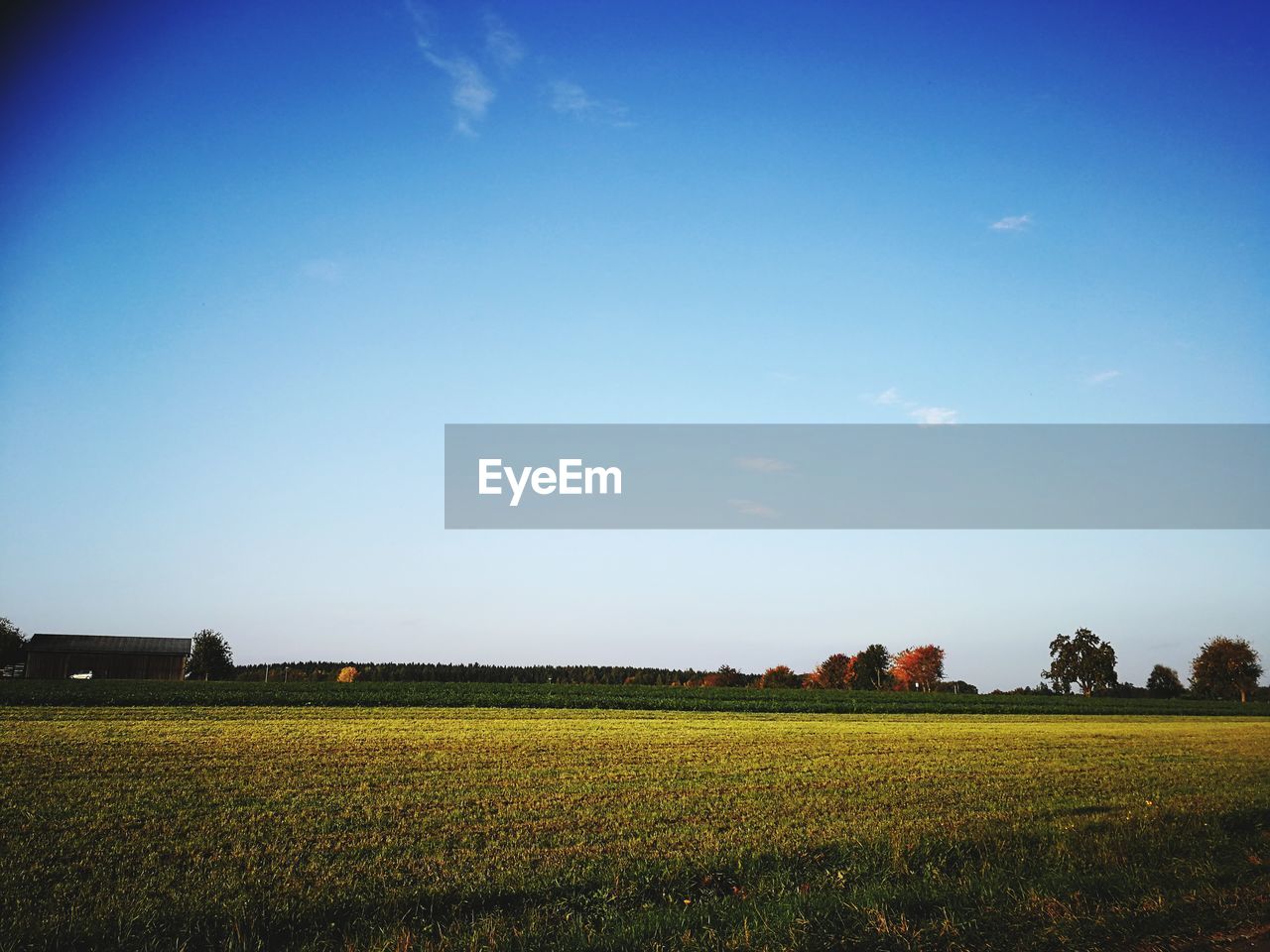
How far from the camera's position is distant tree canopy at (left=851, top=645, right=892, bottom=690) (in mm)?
124938

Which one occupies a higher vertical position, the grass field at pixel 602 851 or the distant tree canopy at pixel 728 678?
the grass field at pixel 602 851

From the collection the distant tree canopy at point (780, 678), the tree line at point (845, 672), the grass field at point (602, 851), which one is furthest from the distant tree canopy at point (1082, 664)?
the grass field at point (602, 851)

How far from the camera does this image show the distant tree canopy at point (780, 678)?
12271 centimetres

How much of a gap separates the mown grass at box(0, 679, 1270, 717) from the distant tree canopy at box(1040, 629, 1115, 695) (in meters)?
47.2

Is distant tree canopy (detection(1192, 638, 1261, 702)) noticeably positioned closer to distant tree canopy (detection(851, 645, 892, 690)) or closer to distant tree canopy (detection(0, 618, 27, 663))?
distant tree canopy (detection(851, 645, 892, 690))

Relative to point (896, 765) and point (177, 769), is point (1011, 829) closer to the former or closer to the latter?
point (896, 765)

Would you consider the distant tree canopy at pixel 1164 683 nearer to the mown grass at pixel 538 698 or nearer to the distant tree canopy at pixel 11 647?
the mown grass at pixel 538 698

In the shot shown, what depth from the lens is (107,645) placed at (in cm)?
9169

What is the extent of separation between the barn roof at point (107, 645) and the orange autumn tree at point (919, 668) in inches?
4250

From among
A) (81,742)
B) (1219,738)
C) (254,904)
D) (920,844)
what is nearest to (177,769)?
(81,742)

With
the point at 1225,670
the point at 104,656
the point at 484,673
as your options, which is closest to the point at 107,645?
the point at 104,656

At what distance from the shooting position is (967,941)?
21.4 ft

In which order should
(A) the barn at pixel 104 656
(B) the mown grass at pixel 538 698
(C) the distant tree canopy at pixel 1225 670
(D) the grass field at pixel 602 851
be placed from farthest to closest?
(C) the distant tree canopy at pixel 1225 670 → (A) the barn at pixel 104 656 → (B) the mown grass at pixel 538 698 → (D) the grass field at pixel 602 851

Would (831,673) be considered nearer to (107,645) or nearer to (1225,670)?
(1225,670)
